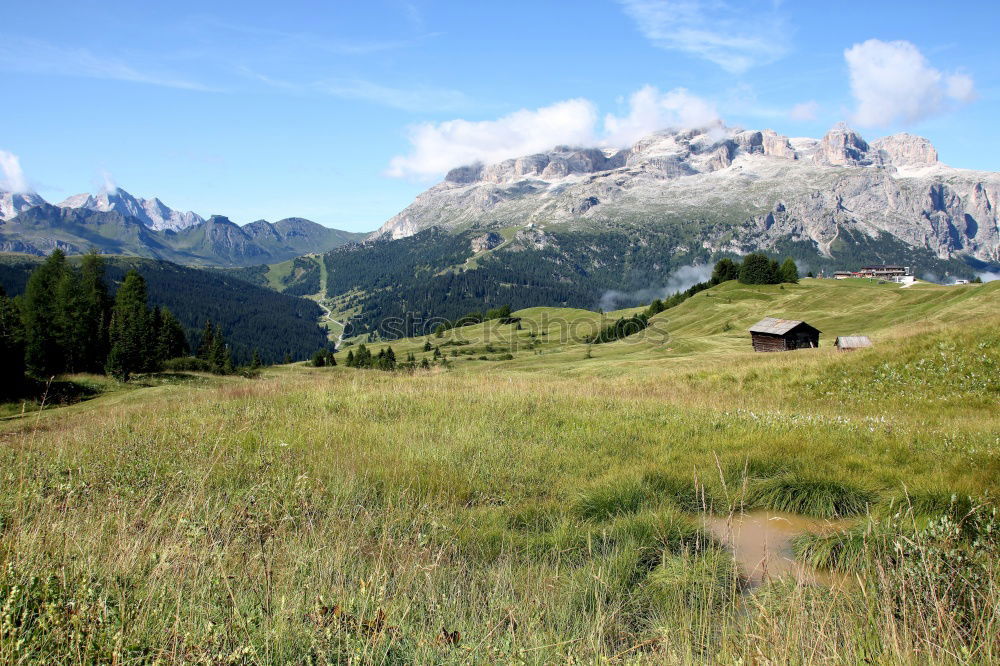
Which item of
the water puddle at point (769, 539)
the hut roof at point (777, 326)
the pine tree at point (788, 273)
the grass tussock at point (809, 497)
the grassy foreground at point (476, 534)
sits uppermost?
the pine tree at point (788, 273)

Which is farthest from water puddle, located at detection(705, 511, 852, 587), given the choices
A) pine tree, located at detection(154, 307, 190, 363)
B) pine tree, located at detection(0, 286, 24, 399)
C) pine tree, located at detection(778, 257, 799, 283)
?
pine tree, located at detection(778, 257, 799, 283)

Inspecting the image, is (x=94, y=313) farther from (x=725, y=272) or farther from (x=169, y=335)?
(x=725, y=272)

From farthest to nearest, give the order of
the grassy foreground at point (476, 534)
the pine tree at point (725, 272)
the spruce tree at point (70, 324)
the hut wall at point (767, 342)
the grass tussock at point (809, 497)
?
the pine tree at point (725, 272) → the hut wall at point (767, 342) → the spruce tree at point (70, 324) → the grass tussock at point (809, 497) → the grassy foreground at point (476, 534)

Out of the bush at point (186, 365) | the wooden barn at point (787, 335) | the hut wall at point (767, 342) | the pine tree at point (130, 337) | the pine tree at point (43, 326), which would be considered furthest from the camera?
the hut wall at point (767, 342)

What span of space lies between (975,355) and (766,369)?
27.4 feet

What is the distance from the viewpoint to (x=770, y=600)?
13.7 feet

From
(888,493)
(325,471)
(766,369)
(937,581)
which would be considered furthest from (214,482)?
(766,369)

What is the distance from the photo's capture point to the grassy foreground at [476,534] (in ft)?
11.1

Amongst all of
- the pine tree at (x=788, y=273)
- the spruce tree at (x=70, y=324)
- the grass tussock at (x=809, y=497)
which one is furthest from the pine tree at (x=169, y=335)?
the pine tree at (x=788, y=273)

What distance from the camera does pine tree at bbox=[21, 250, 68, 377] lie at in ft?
165

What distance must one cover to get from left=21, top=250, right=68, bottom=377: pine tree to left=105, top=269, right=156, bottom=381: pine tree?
4.56 meters

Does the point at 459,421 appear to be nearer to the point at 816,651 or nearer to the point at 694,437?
the point at 694,437

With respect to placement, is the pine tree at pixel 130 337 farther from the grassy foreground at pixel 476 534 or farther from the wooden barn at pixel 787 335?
the wooden barn at pixel 787 335

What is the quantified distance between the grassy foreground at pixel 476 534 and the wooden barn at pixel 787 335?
2178 inches
